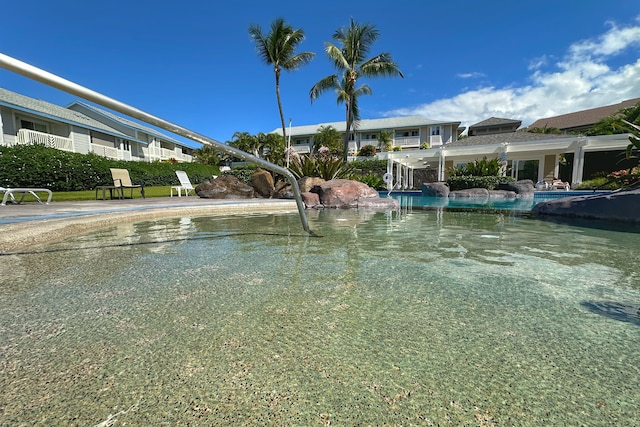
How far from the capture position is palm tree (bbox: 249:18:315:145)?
20672mm

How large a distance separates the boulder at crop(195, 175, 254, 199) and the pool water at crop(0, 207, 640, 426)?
31.7 ft

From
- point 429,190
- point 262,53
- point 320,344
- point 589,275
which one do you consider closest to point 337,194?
point 589,275

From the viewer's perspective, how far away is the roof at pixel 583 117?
33.7 m

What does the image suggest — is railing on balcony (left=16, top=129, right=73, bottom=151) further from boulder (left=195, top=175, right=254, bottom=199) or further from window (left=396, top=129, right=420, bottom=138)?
window (left=396, top=129, right=420, bottom=138)

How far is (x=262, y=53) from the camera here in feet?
70.3

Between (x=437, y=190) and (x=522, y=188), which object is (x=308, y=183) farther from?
(x=522, y=188)

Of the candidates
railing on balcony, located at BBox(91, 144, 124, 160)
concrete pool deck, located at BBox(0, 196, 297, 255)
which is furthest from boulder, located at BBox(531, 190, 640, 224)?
railing on balcony, located at BBox(91, 144, 124, 160)

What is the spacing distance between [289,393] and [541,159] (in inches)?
1093

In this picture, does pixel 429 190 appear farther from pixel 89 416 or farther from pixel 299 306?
pixel 89 416

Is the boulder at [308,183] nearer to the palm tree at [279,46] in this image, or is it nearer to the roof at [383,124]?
Answer: the palm tree at [279,46]

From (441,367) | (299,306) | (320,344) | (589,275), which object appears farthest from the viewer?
(589,275)

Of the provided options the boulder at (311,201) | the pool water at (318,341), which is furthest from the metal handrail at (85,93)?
the boulder at (311,201)

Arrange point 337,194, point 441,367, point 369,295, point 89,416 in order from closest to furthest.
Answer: point 89,416 → point 441,367 → point 369,295 → point 337,194

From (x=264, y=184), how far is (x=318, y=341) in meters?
11.8
